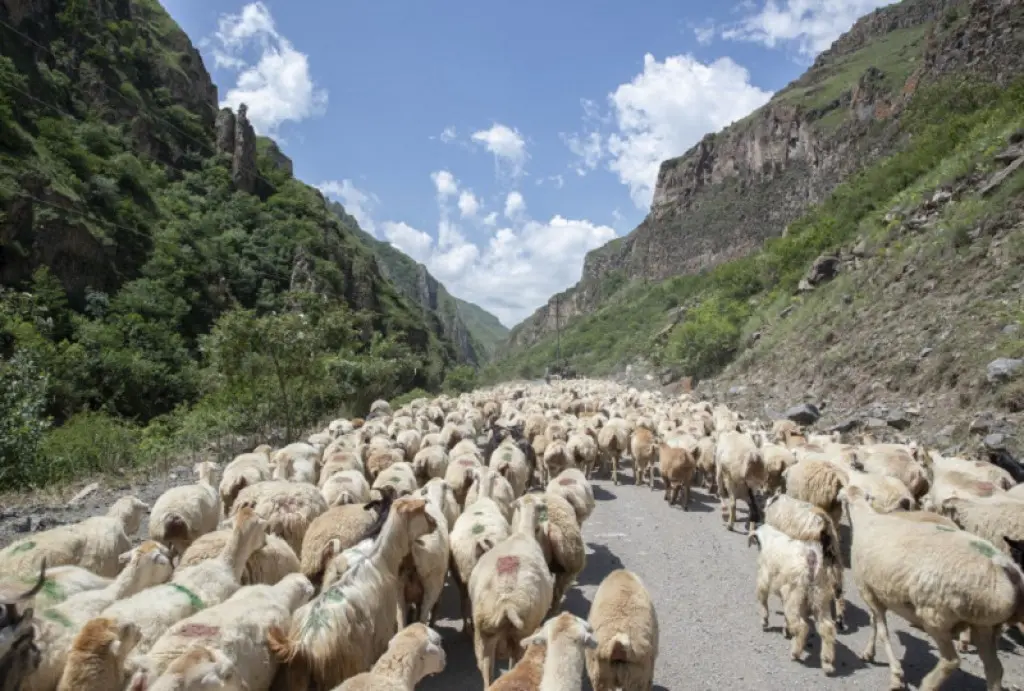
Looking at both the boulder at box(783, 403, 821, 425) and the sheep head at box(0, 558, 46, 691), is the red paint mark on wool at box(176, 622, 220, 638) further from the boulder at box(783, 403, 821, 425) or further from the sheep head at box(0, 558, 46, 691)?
the boulder at box(783, 403, 821, 425)

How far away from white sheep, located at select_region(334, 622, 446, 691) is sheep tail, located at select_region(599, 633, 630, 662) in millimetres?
1202

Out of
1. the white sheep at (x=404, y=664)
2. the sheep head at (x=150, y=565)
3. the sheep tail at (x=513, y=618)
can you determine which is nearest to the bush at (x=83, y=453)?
the sheep head at (x=150, y=565)

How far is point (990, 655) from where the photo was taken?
14.9 ft

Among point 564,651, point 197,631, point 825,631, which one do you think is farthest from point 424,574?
point 825,631

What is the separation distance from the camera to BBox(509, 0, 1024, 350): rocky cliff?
6581cm

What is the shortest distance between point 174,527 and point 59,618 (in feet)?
9.43

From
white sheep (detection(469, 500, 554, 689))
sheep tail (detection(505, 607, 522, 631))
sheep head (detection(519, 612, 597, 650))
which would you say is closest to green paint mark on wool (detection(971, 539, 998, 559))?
sheep head (detection(519, 612, 597, 650))

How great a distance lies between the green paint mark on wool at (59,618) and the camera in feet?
14.0

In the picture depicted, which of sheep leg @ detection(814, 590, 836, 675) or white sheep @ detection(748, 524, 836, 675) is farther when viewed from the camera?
white sheep @ detection(748, 524, 836, 675)

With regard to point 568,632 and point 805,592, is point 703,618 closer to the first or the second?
point 805,592

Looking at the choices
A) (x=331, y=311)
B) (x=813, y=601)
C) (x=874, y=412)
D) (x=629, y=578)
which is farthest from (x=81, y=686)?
(x=331, y=311)

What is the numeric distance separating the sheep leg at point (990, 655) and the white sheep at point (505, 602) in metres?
3.25

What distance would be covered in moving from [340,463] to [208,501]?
9.18 feet

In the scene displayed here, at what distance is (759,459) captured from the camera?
10.0m
